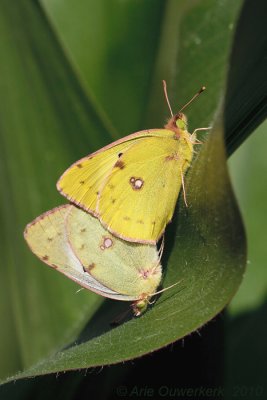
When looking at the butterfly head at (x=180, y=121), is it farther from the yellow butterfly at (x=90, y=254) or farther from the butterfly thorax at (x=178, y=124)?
the yellow butterfly at (x=90, y=254)

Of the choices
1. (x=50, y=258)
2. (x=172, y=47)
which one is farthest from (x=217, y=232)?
(x=172, y=47)

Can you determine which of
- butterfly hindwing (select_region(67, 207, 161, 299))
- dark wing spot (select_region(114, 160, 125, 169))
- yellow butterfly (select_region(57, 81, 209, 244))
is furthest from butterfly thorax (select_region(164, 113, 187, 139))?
butterfly hindwing (select_region(67, 207, 161, 299))

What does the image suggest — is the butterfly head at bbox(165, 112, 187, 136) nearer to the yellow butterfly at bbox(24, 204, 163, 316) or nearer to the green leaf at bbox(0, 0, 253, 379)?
the green leaf at bbox(0, 0, 253, 379)

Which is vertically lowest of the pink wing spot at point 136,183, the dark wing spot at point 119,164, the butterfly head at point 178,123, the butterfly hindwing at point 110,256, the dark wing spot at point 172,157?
the butterfly hindwing at point 110,256

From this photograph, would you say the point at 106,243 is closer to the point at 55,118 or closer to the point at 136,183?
the point at 136,183

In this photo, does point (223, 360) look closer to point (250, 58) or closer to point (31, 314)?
point (31, 314)

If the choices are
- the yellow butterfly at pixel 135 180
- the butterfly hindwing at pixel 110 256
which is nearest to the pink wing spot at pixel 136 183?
the yellow butterfly at pixel 135 180

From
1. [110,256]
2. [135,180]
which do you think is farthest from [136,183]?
[110,256]
